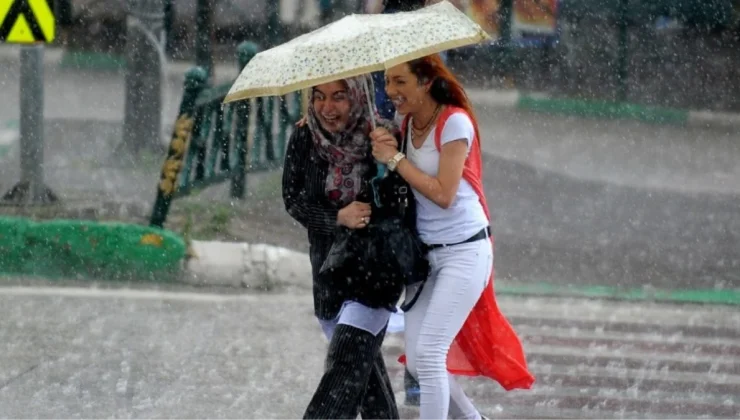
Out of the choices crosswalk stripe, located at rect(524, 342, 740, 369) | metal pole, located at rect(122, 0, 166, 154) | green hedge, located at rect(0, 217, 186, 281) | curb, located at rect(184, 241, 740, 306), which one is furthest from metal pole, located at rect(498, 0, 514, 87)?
crosswalk stripe, located at rect(524, 342, 740, 369)

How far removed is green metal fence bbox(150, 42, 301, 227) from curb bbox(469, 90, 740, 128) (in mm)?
7782

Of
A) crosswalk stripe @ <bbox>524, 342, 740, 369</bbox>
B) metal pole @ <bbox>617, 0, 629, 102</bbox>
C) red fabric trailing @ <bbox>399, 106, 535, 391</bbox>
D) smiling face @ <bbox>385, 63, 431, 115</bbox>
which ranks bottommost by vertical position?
metal pole @ <bbox>617, 0, 629, 102</bbox>

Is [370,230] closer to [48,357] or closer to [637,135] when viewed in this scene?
[48,357]

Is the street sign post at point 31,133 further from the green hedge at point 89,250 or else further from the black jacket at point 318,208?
the black jacket at point 318,208

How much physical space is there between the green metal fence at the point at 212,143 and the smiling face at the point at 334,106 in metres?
4.30

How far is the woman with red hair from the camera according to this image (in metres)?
4.81

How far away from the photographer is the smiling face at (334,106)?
4.82m

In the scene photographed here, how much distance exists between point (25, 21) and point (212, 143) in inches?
64.0

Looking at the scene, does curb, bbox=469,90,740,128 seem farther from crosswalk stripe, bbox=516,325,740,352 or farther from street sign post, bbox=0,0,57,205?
crosswalk stripe, bbox=516,325,740,352

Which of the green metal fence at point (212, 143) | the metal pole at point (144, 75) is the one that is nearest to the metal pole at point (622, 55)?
the metal pole at point (144, 75)

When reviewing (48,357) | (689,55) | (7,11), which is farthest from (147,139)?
(689,55)

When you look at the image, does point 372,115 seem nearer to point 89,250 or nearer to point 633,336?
point 633,336

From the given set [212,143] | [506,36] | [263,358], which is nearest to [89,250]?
[212,143]

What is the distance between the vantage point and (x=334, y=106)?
4.82 meters
